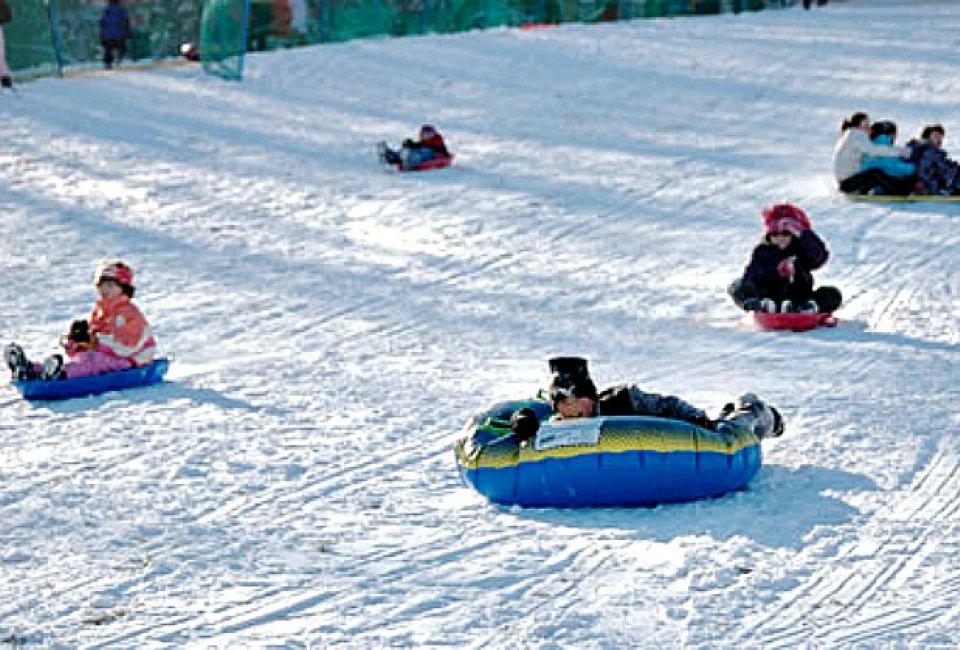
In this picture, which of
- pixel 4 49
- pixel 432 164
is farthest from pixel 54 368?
pixel 4 49

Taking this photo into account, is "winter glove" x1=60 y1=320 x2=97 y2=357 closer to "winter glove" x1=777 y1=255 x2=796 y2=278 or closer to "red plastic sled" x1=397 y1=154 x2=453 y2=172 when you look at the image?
"winter glove" x1=777 y1=255 x2=796 y2=278

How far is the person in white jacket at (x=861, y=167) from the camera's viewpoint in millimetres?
13758

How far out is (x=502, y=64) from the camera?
23.8 m

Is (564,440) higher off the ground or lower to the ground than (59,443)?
higher

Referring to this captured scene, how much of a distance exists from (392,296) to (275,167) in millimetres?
5937

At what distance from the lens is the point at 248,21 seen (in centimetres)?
2411

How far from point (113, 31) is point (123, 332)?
53.3ft

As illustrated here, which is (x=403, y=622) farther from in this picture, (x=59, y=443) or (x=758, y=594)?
(x=59, y=443)

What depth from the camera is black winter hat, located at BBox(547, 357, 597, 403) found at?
6559 millimetres

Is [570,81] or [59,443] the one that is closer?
[59,443]

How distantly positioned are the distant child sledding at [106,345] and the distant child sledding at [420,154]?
720 cm

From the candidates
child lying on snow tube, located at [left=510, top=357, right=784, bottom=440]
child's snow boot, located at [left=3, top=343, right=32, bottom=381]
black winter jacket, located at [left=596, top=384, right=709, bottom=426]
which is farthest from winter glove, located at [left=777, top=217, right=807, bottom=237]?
child's snow boot, located at [left=3, top=343, right=32, bottom=381]

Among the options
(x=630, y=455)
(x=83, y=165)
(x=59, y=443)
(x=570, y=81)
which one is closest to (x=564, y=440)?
(x=630, y=455)

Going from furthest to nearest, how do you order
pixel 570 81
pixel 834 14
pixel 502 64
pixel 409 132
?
pixel 834 14
pixel 502 64
pixel 570 81
pixel 409 132
